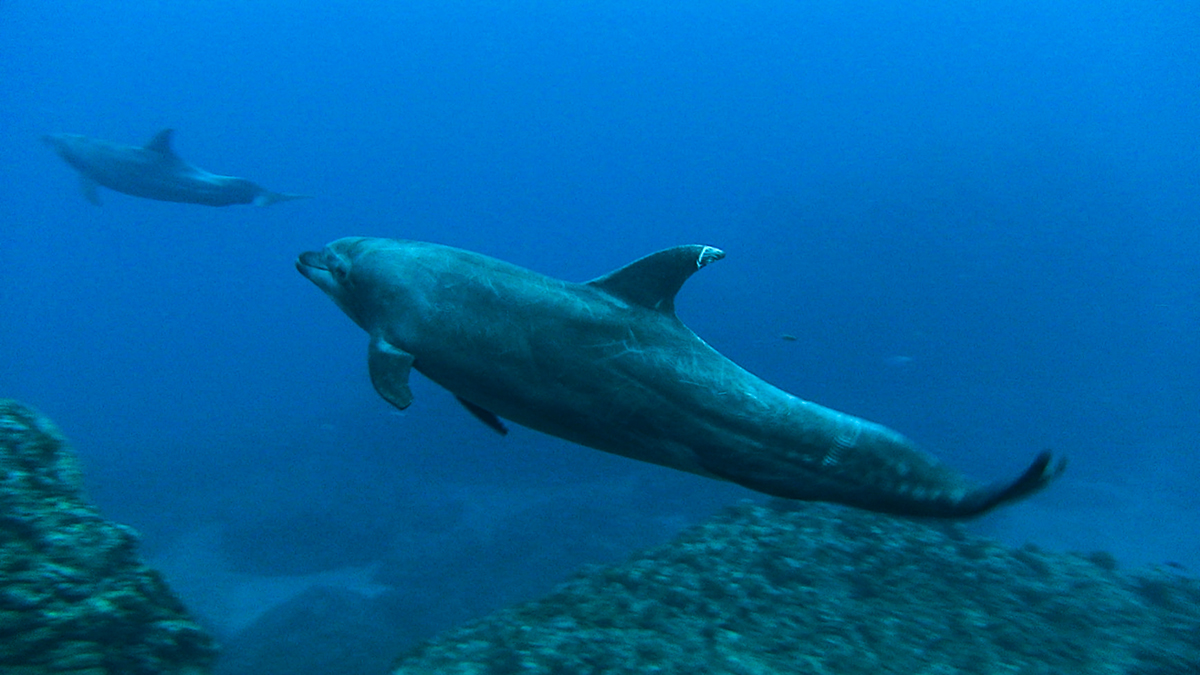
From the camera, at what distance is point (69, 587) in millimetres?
4199

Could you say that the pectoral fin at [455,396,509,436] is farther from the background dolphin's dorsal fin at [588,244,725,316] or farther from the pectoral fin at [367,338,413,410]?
the background dolphin's dorsal fin at [588,244,725,316]

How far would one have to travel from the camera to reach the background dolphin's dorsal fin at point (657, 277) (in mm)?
4285

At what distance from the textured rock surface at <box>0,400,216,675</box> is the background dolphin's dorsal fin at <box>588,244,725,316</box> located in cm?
382

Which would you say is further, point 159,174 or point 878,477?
point 159,174

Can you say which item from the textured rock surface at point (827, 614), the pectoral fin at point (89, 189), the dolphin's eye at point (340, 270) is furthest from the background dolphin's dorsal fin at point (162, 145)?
the textured rock surface at point (827, 614)

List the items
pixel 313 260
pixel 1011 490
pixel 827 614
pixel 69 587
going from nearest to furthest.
Result: 1. pixel 1011 490
2. pixel 69 587
3. pixel 313 260
4. pixel 827 614

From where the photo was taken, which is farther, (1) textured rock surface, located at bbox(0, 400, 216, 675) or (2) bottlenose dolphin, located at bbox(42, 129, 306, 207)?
(2) bottlenose dolphin, located at bbox(42, 129, 306, 207)

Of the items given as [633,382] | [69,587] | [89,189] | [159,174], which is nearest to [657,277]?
[633,382]

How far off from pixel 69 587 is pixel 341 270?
264cm

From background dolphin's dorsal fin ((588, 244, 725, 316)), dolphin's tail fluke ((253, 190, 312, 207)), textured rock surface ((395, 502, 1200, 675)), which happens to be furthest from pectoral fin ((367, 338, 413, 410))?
dolphin's tail fluke ((253, 190, 312, 207))

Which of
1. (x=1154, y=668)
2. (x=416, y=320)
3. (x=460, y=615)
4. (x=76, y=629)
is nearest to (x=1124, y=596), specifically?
(x=1154, y=668)

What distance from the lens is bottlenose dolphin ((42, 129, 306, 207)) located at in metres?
14.3

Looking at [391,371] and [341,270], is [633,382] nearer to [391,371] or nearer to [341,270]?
[391,371]

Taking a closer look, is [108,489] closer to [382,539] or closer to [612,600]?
[382,539]
